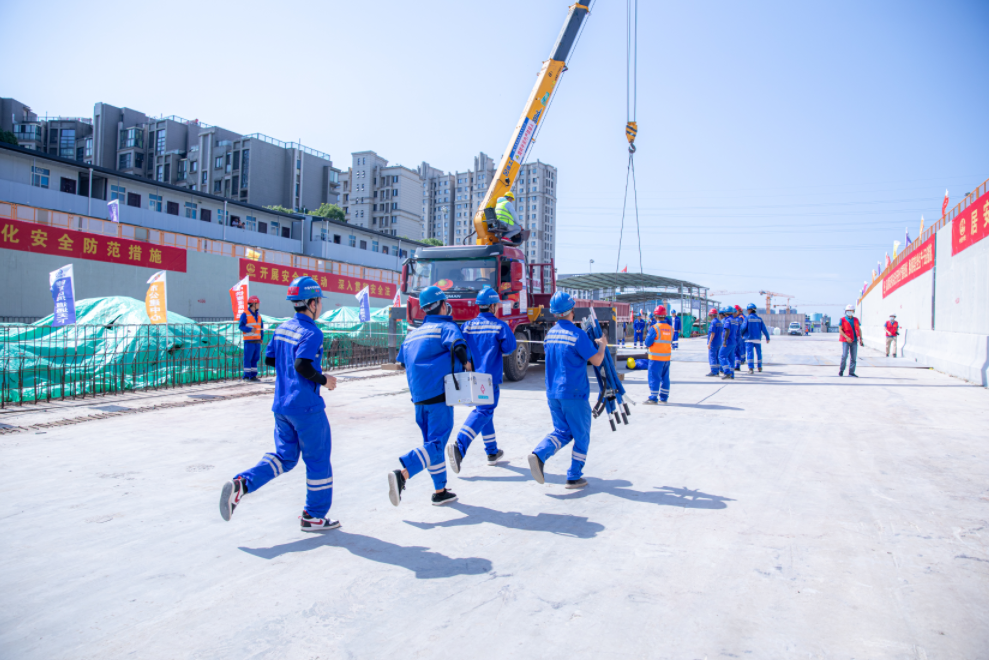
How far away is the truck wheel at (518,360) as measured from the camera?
12.8 metres

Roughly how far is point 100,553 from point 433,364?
2529 millimetres

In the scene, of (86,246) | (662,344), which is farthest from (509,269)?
(86,246)

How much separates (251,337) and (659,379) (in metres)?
8.74

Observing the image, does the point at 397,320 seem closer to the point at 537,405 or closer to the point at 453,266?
the point at 453,266

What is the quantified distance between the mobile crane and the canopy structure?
881 inches

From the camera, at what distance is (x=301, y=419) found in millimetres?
3918

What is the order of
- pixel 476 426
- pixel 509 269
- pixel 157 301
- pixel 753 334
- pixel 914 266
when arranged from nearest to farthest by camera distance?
pixel 476 426
pixel 157 301
pixel 509 269
pixel 753 334
pixel 914 266

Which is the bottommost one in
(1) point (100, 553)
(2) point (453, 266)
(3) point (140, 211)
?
(1) point (100, 553)

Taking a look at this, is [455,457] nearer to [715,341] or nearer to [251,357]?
[251,357]

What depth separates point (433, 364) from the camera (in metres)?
4.57

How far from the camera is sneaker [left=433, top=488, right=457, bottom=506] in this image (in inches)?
181

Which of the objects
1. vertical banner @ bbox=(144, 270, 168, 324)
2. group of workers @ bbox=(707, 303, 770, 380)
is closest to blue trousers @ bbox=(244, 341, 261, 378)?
vertical banner @ bbox=(144, 270, 168, 324)

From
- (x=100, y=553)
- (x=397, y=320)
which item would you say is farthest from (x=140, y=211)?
(x=100, y=553)

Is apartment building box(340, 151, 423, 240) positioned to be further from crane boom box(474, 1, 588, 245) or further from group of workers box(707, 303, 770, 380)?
group of workers box(707, 303, 770, 380)
